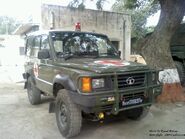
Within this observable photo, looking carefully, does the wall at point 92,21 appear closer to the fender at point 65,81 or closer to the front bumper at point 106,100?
the fender at point 65,81

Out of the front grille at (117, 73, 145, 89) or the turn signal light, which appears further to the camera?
the front grille at (117, 73, 145, 89)

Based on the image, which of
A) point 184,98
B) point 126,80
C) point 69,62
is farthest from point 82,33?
point 184,98

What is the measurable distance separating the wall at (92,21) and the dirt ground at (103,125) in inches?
224

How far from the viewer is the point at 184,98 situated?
20.8 ft

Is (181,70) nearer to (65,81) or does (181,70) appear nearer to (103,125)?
(103,125)

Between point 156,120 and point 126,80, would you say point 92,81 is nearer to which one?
point 126,80

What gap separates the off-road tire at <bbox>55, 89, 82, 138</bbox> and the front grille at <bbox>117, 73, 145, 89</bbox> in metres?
0.86

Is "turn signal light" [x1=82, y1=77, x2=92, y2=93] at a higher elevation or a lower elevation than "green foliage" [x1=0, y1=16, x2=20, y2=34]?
lower

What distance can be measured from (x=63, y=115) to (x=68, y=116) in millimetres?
376

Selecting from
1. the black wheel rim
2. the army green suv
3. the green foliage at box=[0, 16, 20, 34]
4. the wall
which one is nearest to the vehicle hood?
the army green suv

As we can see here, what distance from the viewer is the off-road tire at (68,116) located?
12.8ft

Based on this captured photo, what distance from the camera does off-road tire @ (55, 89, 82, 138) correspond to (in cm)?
390

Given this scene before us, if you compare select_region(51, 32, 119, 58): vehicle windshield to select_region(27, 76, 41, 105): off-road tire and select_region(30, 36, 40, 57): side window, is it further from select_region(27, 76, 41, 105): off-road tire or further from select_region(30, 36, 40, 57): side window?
select_region(27, 76, 41, 105): off-road tire

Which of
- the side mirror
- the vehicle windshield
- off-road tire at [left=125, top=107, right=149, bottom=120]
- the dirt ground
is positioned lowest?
the dirt ground
